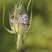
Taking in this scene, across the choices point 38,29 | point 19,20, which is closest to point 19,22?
point 19,20

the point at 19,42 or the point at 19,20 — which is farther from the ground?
the point at 19,20

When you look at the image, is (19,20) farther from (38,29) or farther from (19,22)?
(38,29)

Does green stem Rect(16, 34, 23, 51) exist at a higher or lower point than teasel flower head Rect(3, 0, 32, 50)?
lower

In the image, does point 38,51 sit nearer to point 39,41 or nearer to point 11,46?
point 39,41

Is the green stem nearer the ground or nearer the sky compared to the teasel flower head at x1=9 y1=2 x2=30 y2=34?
nearer the ground

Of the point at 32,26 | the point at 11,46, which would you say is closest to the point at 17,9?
the point at 32,26

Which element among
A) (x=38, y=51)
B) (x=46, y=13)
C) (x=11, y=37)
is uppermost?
(x=46, y=13)

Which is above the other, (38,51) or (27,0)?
(27,0)
